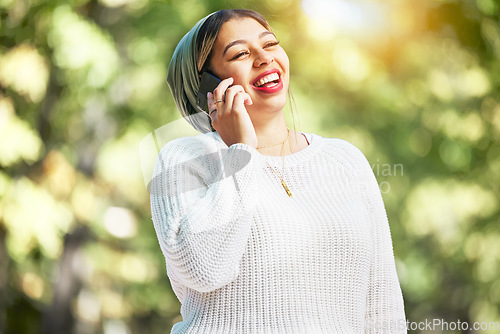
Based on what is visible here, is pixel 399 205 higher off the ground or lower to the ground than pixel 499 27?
lower

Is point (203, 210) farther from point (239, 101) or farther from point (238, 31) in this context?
point (238, 31)

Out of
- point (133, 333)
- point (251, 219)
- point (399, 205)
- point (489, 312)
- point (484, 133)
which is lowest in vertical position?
point (133, 333)

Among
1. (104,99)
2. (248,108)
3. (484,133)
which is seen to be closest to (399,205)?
(484,133)

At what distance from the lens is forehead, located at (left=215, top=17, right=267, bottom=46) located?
2021 mm

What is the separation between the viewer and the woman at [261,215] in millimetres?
1708

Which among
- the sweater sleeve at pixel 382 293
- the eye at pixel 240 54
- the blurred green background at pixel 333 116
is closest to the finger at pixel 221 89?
the eye at pixel 240 54

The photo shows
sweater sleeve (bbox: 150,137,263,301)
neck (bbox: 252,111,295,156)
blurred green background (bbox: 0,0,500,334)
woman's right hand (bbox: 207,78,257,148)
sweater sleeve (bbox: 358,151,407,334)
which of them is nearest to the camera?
sweater sleeve (bbox: 150,137,263,301)

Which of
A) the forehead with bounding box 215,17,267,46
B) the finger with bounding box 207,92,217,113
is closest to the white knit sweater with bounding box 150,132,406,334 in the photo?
the finger with bounding box 207,92,217,113

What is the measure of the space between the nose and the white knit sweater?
268 mm

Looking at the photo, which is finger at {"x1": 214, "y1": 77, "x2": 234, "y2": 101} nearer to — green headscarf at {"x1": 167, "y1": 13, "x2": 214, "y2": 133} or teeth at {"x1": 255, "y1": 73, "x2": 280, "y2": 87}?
teeth at {"x1": 255, "y1": 73, "x2": 280, "y2": 87}

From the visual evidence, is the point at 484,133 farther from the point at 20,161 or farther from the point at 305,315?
the point at 305,315

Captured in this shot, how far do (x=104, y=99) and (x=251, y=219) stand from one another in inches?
202

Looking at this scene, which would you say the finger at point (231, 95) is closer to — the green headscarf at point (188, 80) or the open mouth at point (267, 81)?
the open mouth at point (267, 81)

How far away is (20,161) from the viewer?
6480mm
